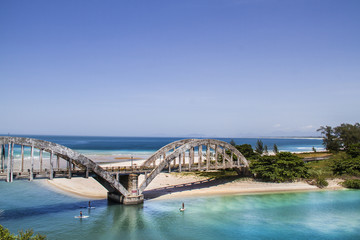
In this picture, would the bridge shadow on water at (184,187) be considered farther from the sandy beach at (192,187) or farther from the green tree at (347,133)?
the green tree at (347,133)

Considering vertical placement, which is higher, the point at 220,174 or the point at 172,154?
the point at 172,154

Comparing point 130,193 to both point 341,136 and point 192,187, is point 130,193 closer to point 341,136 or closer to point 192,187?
point 192,187

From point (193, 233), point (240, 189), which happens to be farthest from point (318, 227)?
point (240, 189)

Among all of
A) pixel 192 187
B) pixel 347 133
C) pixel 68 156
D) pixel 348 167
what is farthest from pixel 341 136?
pixel 68 156

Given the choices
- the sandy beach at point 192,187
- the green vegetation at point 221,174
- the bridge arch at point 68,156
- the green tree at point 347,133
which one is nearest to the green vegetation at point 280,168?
the sandy beach at point 192,187

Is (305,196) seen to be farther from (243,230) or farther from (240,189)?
(243,230)

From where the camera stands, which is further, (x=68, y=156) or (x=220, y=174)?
(x=220, y=174)
